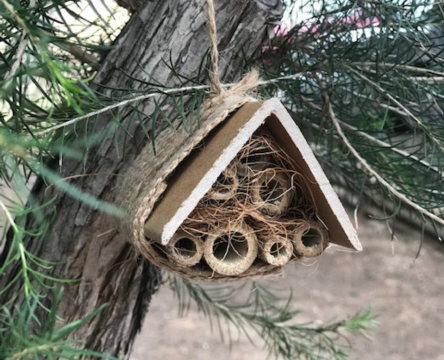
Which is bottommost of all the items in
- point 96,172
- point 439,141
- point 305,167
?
point 96,172

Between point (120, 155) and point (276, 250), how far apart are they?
0.23 metres

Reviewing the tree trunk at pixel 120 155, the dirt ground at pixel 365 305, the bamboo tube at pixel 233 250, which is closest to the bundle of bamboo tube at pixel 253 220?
the bamboo tube at pixel 233 250

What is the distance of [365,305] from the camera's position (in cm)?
253

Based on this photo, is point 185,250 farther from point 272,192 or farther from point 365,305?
point 365,305

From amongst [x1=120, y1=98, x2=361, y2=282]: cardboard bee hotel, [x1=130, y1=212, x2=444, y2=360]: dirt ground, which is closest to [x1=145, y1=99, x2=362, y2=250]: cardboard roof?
[x1=120, y1=98, x2=361, y2=282]: cardboard bee hotel

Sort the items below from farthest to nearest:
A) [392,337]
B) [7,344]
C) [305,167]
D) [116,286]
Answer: [392,337] → [116,286] → [305,167] → [7,344]

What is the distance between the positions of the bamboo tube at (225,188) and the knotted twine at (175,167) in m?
0.04

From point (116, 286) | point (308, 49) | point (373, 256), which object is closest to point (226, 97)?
point (308, 49)

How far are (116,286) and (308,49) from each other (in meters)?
0.39

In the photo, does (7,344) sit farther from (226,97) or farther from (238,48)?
(238,48)

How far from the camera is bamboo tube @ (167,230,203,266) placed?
1.79ft

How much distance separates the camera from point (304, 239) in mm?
590

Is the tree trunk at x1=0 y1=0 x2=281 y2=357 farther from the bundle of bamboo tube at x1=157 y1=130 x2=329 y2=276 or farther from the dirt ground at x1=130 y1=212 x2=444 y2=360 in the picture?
the dirt ground at x1=130 y1=212 x2=444 y2=360

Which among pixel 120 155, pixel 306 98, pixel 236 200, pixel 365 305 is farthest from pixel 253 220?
pixel 365 305
